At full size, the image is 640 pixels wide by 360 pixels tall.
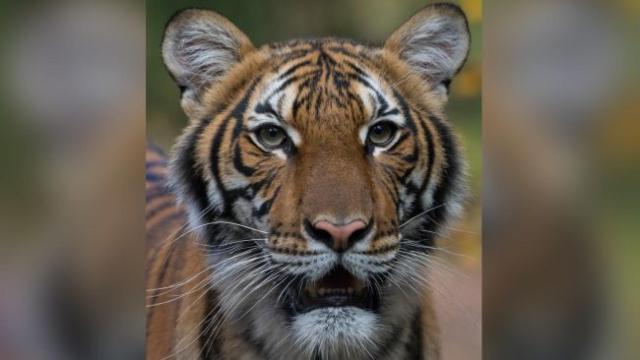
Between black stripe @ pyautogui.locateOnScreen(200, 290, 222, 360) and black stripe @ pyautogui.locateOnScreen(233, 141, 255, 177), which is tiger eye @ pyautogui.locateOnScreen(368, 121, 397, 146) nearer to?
black stripe @ pyautogui.locateOnScreen(233, 141, 255, 177)

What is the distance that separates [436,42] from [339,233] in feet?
1.79

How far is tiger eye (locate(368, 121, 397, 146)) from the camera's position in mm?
1972

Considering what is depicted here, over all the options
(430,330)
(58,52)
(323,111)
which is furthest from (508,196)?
(58,52)

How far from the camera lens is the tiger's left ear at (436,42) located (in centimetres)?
205

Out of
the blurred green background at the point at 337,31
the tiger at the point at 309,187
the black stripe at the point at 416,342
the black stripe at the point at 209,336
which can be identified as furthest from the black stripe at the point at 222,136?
the black stripe at the point at 416,342

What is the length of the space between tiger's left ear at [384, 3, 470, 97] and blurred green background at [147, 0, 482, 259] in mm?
21

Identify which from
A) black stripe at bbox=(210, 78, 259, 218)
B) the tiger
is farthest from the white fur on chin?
black stripe at bbox=(210, 78, 259, 218)

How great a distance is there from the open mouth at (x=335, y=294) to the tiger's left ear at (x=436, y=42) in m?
0.51

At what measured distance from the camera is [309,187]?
75.4 inches

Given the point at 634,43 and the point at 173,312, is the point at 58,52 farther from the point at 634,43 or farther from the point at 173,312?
the point at 634,43

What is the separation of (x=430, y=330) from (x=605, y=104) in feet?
2.31

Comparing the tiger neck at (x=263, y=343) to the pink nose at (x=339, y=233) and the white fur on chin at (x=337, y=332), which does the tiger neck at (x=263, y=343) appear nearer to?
the white fur on chin at (x=337, y=332)

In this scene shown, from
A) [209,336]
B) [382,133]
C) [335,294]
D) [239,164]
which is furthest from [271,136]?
[209,336]

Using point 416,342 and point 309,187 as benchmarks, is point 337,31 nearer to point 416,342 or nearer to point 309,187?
point 309,187
